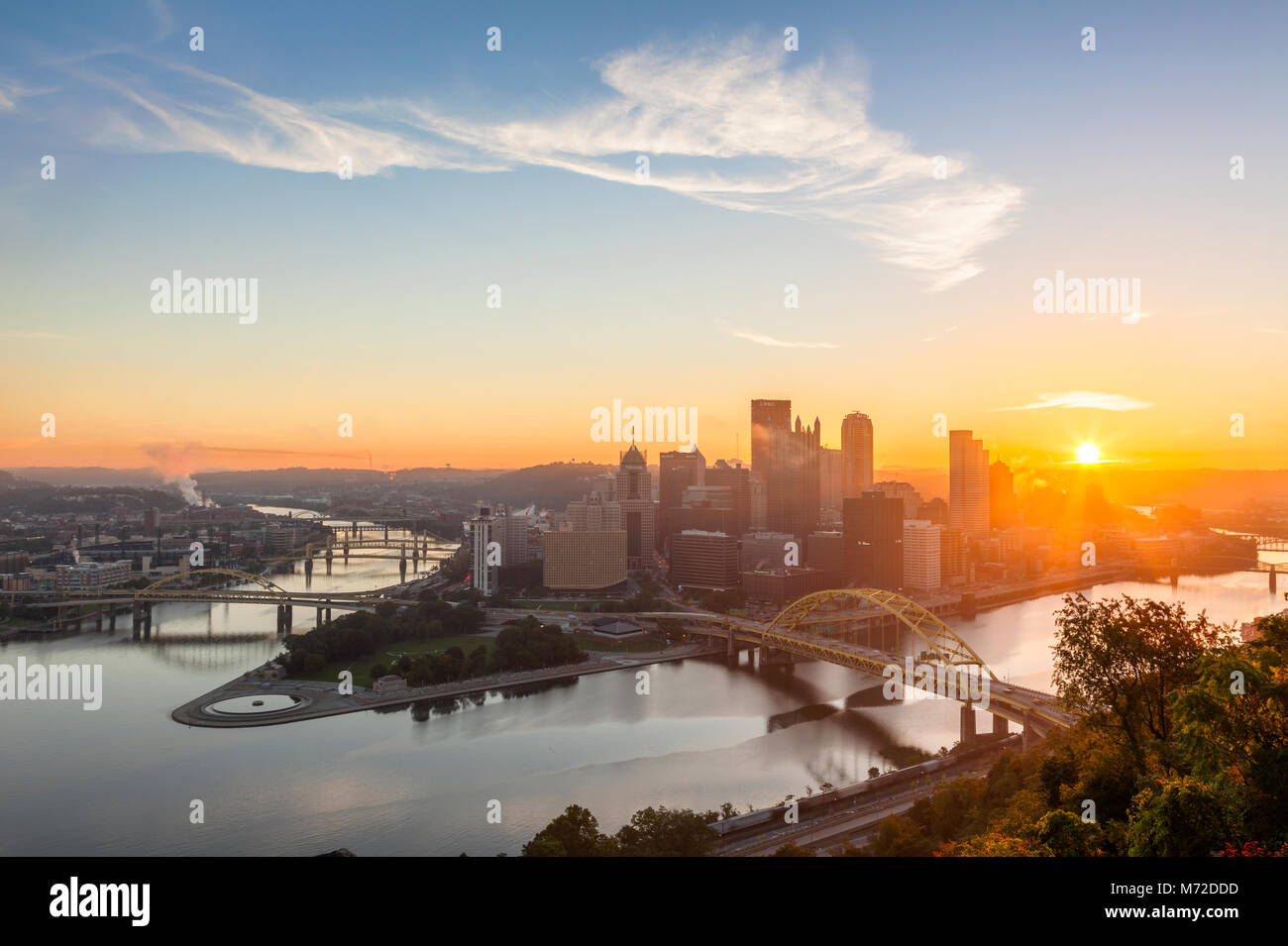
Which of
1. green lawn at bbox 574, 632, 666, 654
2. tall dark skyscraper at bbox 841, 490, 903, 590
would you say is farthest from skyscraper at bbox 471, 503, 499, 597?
tall dark skyscraper at bbox 841, 490, 903, 590

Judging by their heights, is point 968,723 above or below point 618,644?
above

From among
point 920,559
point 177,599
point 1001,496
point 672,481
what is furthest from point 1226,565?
point 177,599

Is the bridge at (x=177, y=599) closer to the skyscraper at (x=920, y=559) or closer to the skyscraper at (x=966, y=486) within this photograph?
the skyscraper at (x=920, y=559)

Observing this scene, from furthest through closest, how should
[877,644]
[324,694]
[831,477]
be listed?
[831,477]
[877,644]
[324,694]

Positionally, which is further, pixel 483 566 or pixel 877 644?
pixel 483 566

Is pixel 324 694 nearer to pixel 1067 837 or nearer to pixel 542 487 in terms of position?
pixel 1067 837
